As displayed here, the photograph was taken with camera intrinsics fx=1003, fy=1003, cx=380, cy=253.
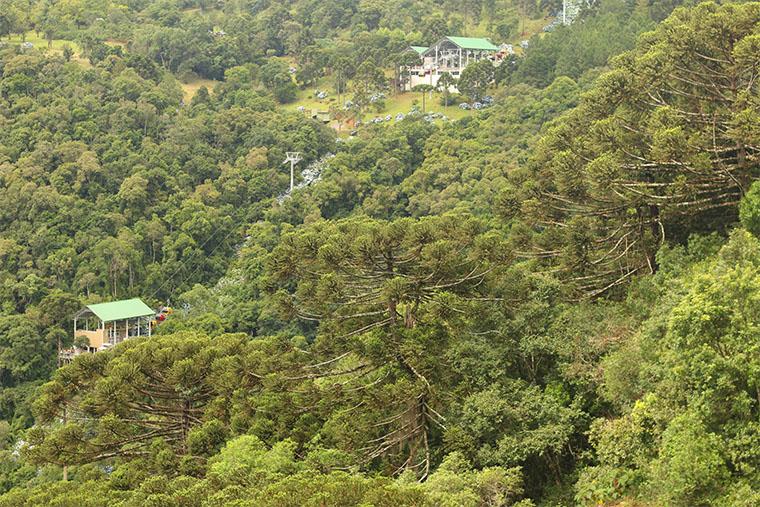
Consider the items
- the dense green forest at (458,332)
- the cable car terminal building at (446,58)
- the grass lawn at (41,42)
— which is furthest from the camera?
the grass lawn at (41,42)

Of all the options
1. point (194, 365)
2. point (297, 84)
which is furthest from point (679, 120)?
point (297, 84)

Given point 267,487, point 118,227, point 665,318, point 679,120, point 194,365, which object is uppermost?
point 679,120

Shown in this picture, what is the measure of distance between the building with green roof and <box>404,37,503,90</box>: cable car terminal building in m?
28.5

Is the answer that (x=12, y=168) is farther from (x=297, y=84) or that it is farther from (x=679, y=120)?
(x=679, y=120)

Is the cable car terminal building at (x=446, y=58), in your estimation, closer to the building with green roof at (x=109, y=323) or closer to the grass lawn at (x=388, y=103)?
the grass lawn at (x=388, y=103)

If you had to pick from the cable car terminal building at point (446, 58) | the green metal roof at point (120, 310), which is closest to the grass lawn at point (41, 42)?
the cable car terminal building at point (446, 58)

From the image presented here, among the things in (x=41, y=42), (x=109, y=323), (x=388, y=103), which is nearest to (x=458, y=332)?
(x=109, y=323)

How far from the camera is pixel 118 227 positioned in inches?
1640

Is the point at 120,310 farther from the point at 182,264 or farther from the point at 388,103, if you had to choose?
the point at 388,103

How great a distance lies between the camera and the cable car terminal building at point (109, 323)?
117 feet

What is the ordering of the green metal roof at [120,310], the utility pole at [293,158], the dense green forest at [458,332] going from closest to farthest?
the dense green forest at [458,332] → the green metal roof at [120,310] → the utility pole at [293,158]

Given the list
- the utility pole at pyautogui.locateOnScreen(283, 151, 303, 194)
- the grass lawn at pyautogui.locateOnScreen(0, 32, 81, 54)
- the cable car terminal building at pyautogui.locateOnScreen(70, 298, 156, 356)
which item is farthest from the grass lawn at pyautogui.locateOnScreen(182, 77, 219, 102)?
the cable car terminal building at pyautogui.locateOnScreen(70, 298, 156, 356)

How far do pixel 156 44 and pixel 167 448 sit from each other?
46.6 m

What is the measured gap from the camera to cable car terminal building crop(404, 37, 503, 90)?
197ft
